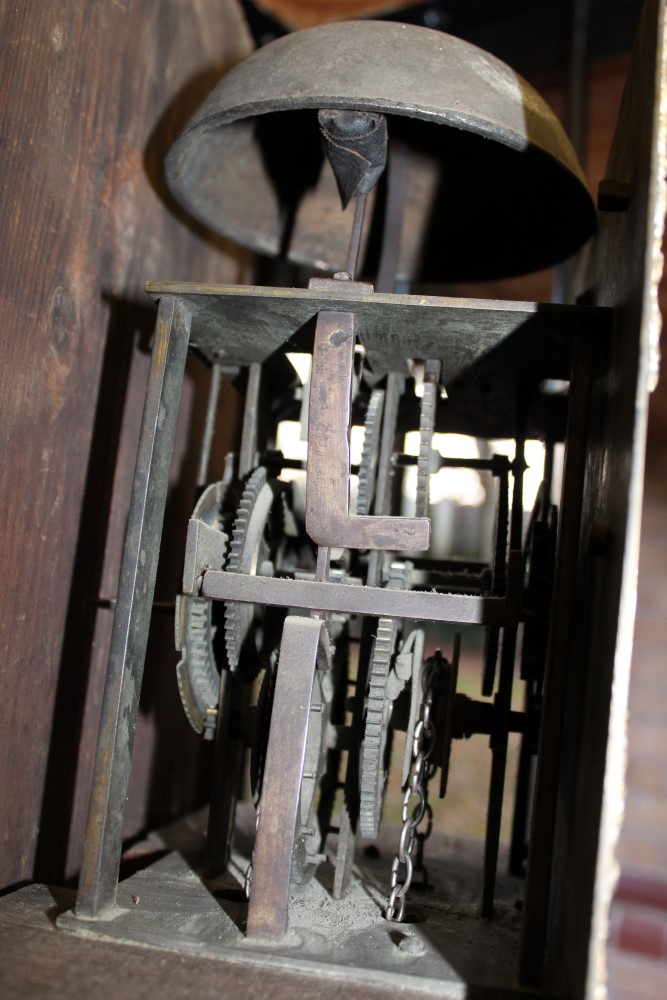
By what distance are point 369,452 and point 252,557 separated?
1.00ft

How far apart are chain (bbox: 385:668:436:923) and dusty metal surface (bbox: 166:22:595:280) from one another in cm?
97

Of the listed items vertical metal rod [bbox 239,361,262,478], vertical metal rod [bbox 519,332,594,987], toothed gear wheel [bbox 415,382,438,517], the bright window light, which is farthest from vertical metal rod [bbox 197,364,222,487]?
the bright window light

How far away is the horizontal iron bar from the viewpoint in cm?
132

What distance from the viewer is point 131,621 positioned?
1.36 meters

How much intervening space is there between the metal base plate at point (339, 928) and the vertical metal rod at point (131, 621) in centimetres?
9

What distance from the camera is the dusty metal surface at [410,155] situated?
1374mm

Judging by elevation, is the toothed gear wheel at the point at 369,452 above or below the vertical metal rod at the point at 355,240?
below

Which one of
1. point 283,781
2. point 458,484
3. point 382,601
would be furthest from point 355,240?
point 458,484

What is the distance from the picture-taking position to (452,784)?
350cm

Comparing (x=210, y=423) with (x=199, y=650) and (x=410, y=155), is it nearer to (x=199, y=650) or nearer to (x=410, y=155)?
(x=199, y=650)

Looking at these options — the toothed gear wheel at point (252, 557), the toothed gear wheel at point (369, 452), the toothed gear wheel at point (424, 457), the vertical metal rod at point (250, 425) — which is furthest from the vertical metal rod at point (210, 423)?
the toothed gear wheel at point (424, 457)

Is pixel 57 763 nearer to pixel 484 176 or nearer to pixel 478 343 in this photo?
pixel 478 343

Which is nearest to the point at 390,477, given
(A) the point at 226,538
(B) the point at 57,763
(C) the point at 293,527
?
(C) the point at 293,527

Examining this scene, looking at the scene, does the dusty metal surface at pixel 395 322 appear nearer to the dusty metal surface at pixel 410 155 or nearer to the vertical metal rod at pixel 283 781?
the dusty metal surface at pixel 410 155
